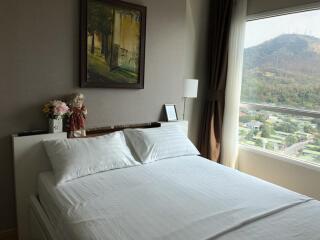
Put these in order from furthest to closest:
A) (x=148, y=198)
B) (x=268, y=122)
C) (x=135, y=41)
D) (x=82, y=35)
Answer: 1. (x=268, y=122)
2. (x=135, y=41)
3. (x=82, y=35)
4. (x=148, y=198)

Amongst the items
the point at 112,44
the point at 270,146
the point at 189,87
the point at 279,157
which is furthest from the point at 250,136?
the point at 112,44

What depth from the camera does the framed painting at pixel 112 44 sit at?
2.44 m

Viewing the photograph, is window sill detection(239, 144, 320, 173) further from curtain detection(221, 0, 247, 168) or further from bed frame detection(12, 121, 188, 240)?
bed frame detection(12, 121, 188, 240)

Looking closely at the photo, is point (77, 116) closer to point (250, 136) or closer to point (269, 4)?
point (250, 136)

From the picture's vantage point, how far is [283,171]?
9.98 ft

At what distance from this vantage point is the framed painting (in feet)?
7.99

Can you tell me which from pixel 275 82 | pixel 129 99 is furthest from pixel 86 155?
pixel 275 82

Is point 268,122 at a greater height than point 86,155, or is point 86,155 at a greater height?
point 268,122

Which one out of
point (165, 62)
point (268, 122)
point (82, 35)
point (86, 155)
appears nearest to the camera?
point (86, 155)

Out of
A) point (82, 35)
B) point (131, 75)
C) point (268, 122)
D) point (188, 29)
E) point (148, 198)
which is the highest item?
point (188, 29)

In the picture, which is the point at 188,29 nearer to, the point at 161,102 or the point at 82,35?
the point at 161,102

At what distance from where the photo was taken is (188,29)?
335 centimetres

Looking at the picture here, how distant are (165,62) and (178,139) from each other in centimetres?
92

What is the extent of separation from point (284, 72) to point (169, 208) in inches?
89.5
